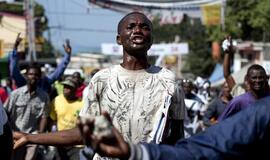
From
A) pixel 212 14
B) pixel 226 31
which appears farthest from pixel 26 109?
pixel 226 31

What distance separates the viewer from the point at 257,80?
8188 mm

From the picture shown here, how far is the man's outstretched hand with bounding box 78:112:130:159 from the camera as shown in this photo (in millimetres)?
2978

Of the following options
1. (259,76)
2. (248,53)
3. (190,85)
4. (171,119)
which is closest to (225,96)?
(190,85)

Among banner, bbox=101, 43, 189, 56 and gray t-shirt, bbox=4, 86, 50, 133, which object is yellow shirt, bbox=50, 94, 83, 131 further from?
banner, bbox=101, 43, 189, 56

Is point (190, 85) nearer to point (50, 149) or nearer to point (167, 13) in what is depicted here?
point (50, 149)

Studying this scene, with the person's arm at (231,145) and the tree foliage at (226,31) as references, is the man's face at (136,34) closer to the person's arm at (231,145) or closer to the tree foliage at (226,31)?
the person's arm at (231,145)

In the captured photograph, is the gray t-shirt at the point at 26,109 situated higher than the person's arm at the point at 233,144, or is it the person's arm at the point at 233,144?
the person's arm at the point at 233,144

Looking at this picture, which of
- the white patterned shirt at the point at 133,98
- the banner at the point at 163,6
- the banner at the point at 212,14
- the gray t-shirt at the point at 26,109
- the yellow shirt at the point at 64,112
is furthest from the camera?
the banner at the point at 212,14

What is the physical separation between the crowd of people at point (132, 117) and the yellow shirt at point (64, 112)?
0.01 metres

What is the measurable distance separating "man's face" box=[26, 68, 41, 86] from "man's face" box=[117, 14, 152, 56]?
5438 mm

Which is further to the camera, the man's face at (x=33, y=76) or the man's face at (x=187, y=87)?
the man's face at (x=187, y=87)

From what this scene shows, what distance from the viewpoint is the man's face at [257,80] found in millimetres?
8058

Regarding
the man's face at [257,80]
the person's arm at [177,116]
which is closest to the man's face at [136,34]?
the person's arm at [177,116]

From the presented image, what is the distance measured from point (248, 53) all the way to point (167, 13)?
34.7 m
